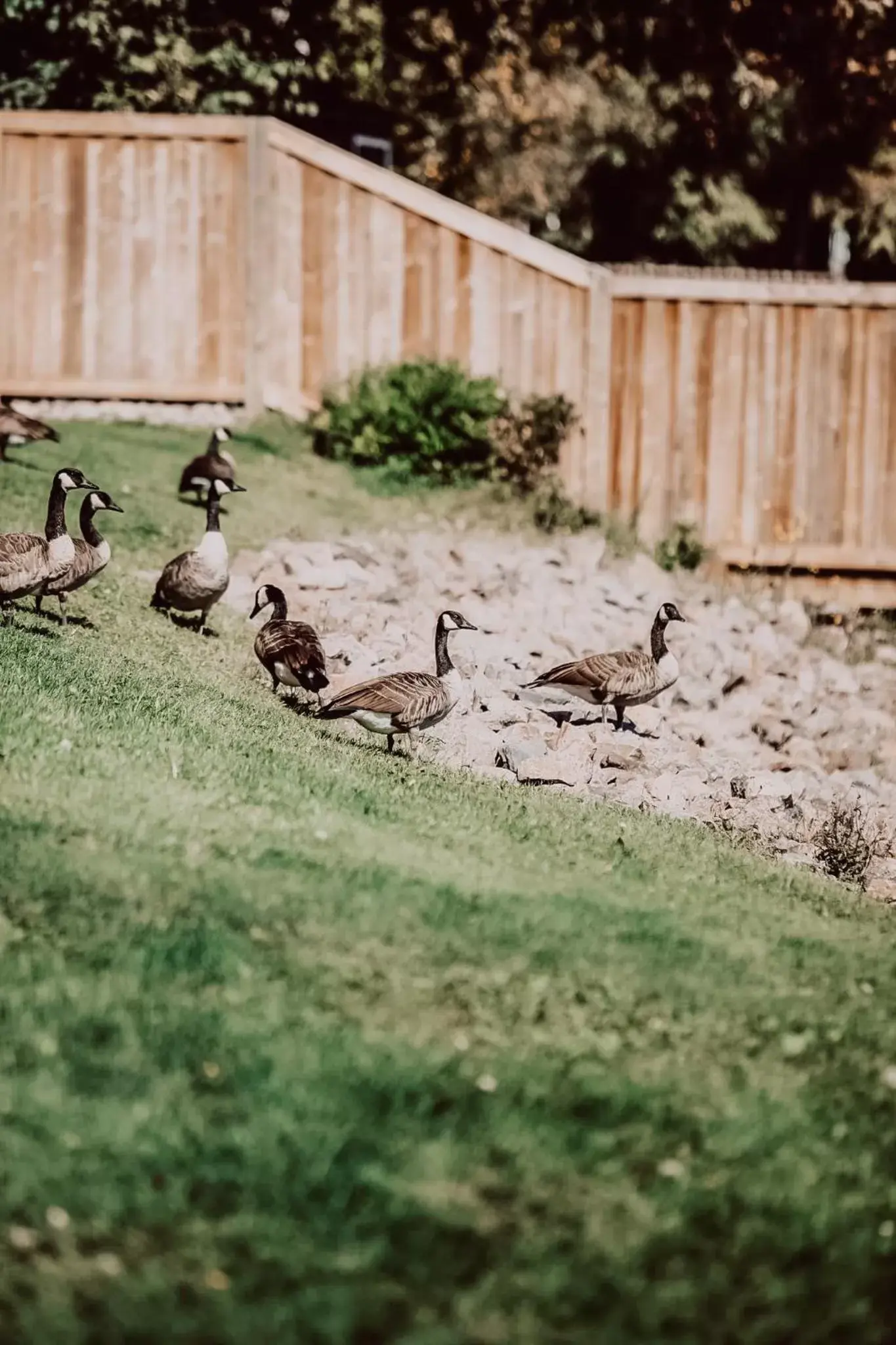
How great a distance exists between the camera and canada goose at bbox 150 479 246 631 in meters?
12.5

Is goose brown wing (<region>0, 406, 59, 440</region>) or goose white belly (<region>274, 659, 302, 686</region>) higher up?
goose brown wing (<region>0, 406, 59, 440</region>)

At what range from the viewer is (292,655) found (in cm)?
1110

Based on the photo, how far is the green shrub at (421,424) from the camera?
1827 cm

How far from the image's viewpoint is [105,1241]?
5191 millimetres

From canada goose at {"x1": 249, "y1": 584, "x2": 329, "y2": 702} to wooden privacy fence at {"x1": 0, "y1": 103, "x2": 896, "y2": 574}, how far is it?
A: 7.74 m

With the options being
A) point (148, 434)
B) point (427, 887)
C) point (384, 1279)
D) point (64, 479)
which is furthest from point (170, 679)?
point (148, 434)

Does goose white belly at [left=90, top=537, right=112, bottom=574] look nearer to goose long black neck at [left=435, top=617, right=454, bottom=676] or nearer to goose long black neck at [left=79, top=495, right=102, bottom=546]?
goose long black neck at [left=79, top=495, right=102, bottom=546]

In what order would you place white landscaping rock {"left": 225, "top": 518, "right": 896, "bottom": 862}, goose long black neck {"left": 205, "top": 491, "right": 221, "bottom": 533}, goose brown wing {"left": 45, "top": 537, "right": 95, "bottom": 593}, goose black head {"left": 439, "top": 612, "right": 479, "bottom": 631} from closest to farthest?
goose black head {"left": 439, "top": 612, "right": 479, "bottom": 631}
white landscaping rock {"left": 225, "top": 518, "right": 896, "bottom": 862}
goose brown wing {"left": 45, "top": 537, "right": 95, "bottom": 593}
goose long black neck {"left": 205, "top": 491, "right": 221, "bottom": 533}

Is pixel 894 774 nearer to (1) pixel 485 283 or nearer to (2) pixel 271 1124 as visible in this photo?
(1) pixel 485 283

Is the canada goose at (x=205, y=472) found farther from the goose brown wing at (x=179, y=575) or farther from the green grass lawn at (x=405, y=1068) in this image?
the green grass lawn at (x=405, y=1068)

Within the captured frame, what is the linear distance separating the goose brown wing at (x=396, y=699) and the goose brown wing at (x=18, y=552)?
7.23 feet

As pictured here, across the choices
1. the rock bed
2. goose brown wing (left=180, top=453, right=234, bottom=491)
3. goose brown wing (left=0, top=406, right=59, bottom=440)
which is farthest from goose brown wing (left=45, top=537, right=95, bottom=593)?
goose brown wing (left=0, top=406, right=59, bottom=440)

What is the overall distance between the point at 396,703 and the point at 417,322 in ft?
31.9

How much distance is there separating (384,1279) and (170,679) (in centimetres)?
639
